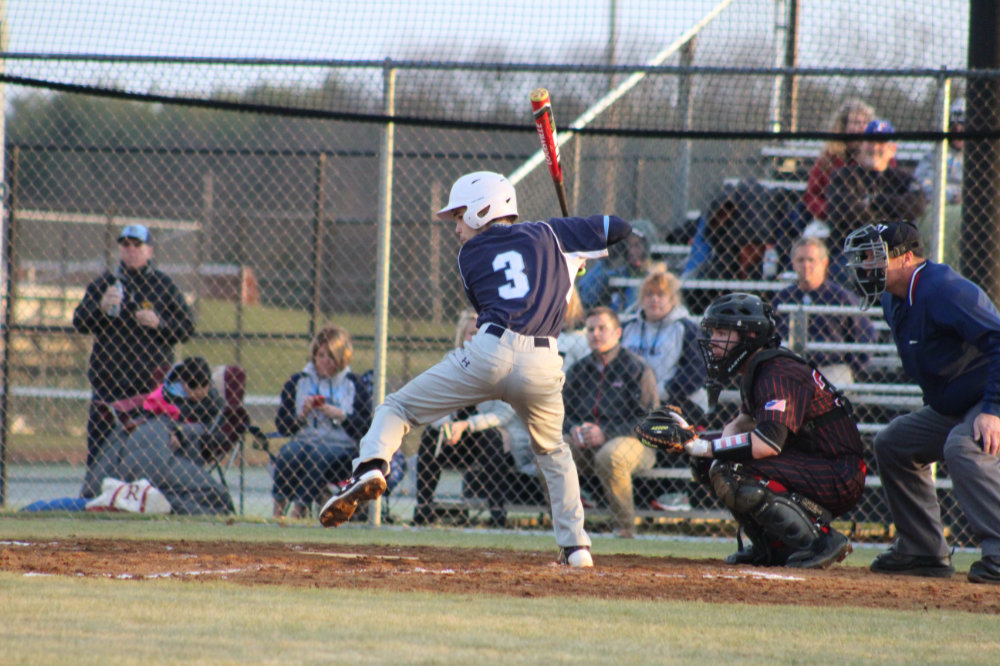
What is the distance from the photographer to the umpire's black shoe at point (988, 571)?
5.11 meters

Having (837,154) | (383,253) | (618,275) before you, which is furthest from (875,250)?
(618,275)

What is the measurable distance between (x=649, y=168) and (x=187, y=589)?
760 centimetres

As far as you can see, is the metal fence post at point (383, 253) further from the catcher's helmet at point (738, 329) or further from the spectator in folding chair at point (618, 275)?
the spectator in folding chair at point (618, 275)

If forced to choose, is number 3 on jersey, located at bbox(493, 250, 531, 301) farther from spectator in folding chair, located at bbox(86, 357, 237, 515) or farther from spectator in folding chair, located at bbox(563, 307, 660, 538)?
spectator in folding chair, located at bbox(86, 357, 237, 515)

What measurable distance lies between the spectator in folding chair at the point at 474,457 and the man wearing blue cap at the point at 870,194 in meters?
3.01

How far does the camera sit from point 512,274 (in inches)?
205

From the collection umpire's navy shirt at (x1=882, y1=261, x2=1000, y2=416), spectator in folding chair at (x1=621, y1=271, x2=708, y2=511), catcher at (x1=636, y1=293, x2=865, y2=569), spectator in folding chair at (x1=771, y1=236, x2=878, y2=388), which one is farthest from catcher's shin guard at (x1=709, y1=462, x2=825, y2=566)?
spectator in folding chair at (x1=771, y1=236, x2=878, y2=388)

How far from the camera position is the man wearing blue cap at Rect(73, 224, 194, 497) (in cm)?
801

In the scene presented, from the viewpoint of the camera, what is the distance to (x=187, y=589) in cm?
417

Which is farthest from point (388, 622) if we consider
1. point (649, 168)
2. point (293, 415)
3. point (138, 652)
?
point (649, 168)

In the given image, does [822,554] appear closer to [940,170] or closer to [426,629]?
[426,629]

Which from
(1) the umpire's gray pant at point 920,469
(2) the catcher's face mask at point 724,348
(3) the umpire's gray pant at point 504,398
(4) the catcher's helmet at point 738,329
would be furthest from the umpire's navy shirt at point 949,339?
(3) the umpire's gray pant at point 504,398

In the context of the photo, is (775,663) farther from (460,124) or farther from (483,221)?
(460,124)

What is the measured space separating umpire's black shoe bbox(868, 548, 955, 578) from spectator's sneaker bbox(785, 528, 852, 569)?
31cm
